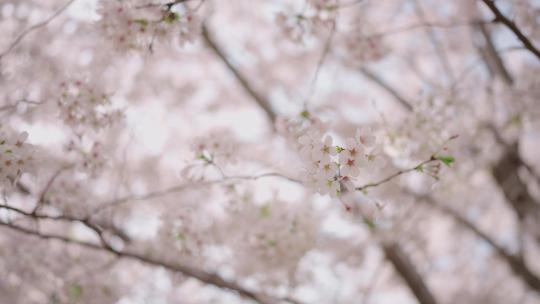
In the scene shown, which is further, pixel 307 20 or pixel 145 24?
pixel 307 20

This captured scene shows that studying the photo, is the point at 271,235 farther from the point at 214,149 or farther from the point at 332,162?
the point at 332,162

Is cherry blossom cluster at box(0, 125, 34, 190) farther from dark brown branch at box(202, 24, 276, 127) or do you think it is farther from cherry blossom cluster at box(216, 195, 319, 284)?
dark brown branch at box(202, 24, 276, 127)

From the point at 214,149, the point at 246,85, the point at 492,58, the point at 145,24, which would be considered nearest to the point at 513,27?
the point at 214,149

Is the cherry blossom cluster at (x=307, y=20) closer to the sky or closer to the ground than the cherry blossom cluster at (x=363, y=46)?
closer to the ground

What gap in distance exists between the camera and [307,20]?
3.18 metres

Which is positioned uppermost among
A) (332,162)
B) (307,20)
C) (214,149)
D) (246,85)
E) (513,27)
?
(246,85)

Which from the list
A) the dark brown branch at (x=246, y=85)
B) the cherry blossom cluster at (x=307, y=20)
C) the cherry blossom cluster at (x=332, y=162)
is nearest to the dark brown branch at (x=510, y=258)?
the dark brown branch at (x=246, y=85)

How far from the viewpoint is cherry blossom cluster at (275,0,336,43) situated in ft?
10.3

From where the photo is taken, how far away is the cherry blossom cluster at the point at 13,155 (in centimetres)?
217

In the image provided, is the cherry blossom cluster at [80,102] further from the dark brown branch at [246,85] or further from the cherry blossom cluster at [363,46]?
the dark brown branch at [246,85]

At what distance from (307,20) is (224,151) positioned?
112cm

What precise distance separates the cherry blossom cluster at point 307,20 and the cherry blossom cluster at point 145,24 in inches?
30.9

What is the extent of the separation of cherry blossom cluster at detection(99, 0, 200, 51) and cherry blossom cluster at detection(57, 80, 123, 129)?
365 millimetres

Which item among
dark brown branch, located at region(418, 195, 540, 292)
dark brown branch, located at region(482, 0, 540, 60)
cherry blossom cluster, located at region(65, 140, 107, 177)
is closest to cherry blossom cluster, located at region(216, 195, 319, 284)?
cherry blossom cluster, located at region(65, 140, 107, 177)
